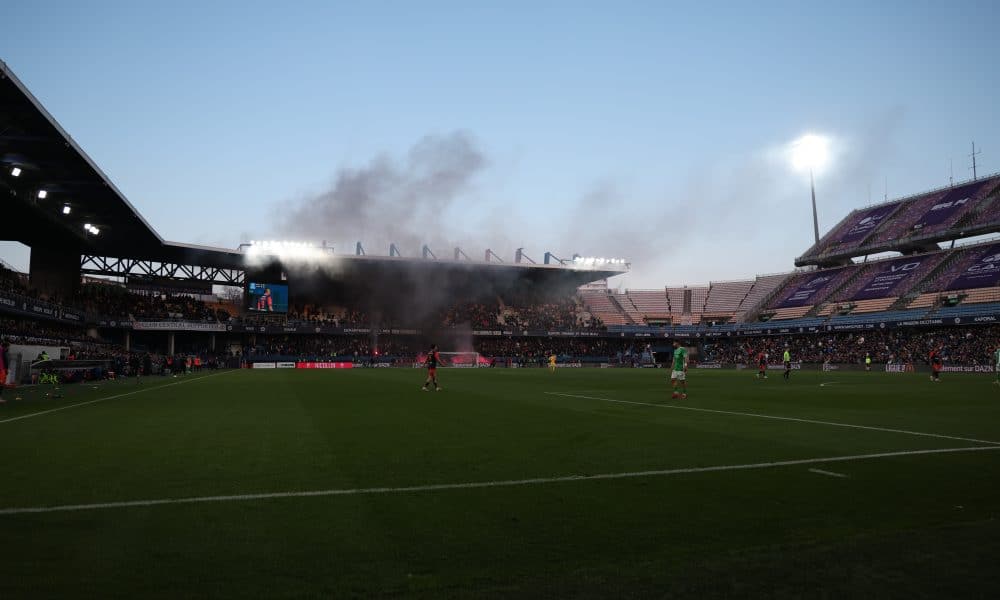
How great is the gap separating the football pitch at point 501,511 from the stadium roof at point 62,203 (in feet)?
72.6

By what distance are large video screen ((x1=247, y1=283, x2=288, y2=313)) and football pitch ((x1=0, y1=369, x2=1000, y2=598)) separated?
5406cm

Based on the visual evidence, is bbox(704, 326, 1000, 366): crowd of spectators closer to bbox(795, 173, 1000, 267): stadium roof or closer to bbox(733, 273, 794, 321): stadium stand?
bbox(733, 273, 794, 321): stadium stand

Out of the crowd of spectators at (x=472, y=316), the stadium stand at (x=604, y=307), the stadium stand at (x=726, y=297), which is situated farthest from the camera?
the stadium stand at (x=604, y=307)

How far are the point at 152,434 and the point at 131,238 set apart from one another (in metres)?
50.2

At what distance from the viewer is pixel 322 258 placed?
71.9 m

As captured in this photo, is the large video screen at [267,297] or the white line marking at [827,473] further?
the large video screen at [267,297]

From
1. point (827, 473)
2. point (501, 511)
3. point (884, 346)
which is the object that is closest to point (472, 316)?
point (884, 346)

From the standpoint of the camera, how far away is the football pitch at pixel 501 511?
4070 mm

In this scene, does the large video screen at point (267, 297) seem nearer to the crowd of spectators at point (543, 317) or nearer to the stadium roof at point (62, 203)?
the stadium roof at point (62, 203)

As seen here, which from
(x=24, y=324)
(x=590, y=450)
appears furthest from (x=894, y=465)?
(x=24, y=324)

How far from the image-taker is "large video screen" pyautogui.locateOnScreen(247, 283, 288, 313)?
64250 mm

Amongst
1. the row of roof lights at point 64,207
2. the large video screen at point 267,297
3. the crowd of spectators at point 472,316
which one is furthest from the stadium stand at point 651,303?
the row of roof lights at point 64,207

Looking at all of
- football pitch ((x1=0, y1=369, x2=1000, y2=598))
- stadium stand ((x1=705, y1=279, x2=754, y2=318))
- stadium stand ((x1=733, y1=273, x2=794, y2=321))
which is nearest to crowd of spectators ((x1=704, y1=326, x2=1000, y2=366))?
stadium stand ((x1=733, y1=273, x2=794, y2=321))

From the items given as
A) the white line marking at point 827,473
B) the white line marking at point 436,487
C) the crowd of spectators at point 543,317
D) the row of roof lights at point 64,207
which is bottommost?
the white line marking at point 827,473
